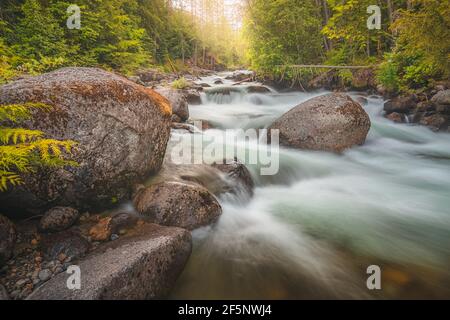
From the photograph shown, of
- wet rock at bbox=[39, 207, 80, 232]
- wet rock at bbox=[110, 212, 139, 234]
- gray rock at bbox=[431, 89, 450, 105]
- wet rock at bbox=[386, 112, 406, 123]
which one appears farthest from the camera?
wet rock at bbox=[386, 112, 406, 123]

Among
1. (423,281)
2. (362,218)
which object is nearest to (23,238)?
(423,281)

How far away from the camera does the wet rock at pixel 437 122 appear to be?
25.6 feet

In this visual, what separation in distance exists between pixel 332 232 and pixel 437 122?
704 centimetres

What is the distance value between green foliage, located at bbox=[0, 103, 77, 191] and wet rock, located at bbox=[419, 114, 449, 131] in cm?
973

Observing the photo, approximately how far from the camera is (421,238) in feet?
11.6

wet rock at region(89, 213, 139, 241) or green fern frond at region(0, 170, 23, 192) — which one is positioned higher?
green fern frond at region(0, 170, 23, 192)

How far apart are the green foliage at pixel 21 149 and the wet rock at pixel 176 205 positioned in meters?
1.00

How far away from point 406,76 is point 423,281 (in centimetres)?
887

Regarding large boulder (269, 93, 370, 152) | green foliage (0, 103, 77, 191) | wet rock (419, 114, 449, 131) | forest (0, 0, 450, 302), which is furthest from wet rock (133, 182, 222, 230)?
wet rock (419, 114, 449, 131)

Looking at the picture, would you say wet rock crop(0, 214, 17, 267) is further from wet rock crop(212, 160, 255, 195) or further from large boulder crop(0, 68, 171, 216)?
wet rock crop(212, 160, 255, 195)

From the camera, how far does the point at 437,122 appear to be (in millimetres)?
7883

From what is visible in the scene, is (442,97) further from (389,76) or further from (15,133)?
(15,133)

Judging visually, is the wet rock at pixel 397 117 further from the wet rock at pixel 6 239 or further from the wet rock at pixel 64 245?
the wet rock at pixel 6 239

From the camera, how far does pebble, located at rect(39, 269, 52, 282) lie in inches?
87.0
